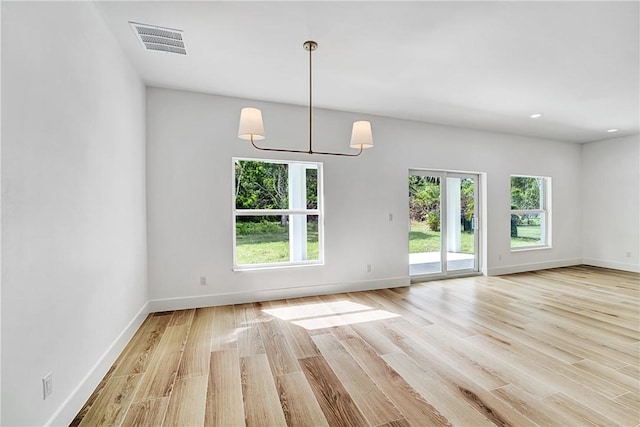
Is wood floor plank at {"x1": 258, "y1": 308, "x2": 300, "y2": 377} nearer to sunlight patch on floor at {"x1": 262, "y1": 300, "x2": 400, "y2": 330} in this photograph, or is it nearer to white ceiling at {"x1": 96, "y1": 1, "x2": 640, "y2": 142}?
sunlight patch on floor at {"x1": 262, "y1": 300, "x2": 400, "y2": 330}

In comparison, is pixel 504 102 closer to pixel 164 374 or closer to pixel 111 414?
pixel 164 374

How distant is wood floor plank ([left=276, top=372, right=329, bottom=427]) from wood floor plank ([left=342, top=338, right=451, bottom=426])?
50cm

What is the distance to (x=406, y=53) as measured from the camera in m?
2.81

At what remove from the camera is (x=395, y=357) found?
2525mm

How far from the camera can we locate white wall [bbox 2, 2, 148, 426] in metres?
1.33

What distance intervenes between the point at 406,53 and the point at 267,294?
3.34m

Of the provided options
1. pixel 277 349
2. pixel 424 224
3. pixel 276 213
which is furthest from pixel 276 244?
pixel 424 224

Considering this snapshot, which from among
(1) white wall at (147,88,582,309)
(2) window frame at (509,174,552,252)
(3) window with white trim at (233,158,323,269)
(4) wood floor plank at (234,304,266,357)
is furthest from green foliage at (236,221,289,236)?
(2) window frame at (509,174,552,252)

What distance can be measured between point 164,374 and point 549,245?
7497 millimetres

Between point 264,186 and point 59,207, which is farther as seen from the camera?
point 264,186

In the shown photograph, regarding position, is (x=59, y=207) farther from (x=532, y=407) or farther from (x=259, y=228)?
(x=532, y=407)

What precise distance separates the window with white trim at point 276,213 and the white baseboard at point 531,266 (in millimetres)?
3683

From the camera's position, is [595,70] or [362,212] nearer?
[595,70]

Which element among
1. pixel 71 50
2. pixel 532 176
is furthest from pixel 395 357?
pixel 532 176
